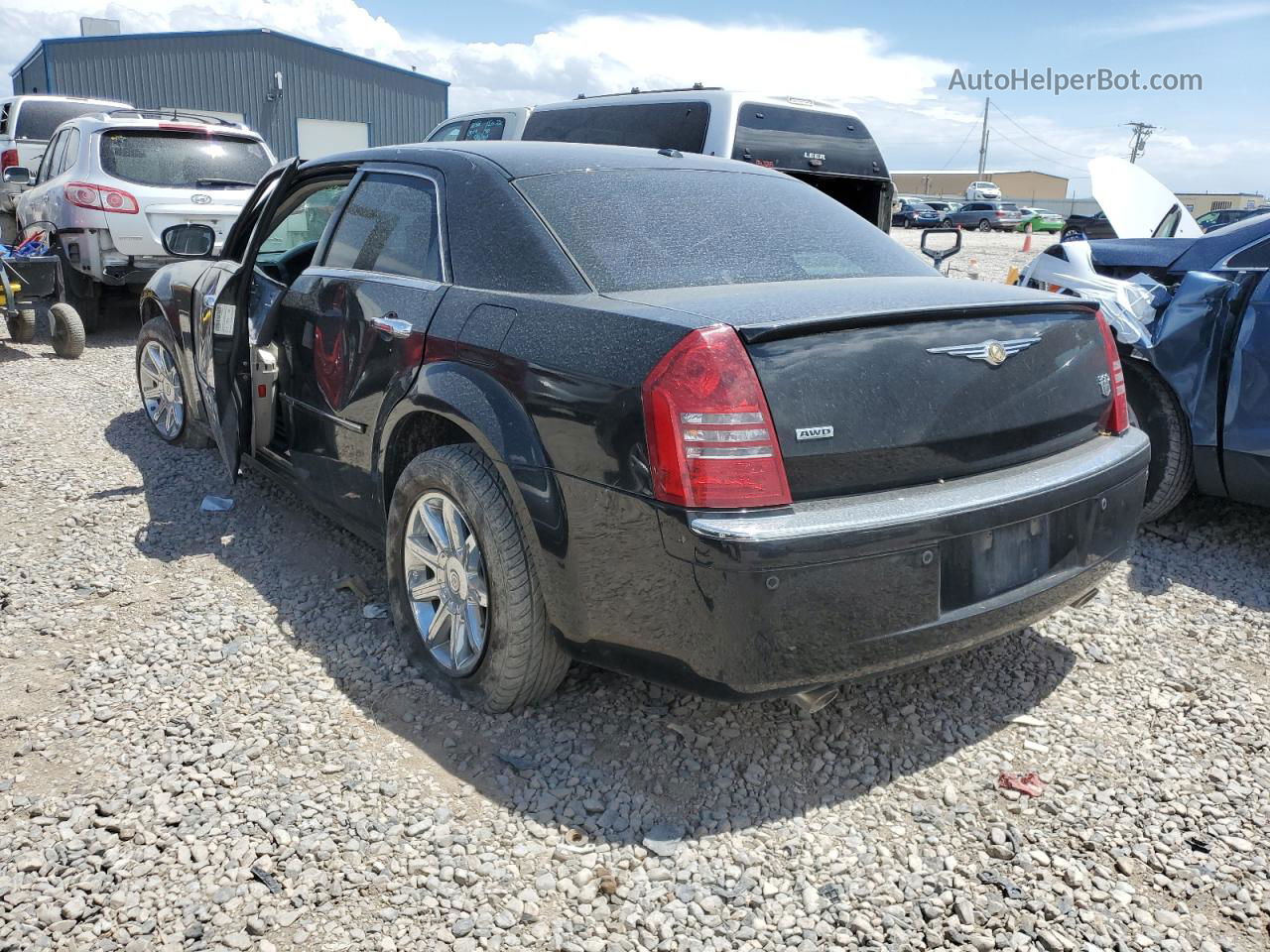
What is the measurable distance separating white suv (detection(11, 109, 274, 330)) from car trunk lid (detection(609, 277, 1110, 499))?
731 centimetres

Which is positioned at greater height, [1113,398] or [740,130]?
[740,130]

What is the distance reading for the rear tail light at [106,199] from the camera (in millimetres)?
8625

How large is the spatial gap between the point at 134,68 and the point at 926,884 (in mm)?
30241

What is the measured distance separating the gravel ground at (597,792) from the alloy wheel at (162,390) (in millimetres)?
1730

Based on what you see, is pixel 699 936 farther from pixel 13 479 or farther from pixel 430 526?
pixel 13 479

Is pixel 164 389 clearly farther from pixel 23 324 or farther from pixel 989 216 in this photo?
pixel 989 216

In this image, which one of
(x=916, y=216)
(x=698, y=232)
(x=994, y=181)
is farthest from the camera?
(x=994, y=181)

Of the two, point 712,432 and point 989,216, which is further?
point 989,216

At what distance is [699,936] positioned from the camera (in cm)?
221

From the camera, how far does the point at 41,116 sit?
563 inches

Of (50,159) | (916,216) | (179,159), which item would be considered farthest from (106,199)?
(916,216)

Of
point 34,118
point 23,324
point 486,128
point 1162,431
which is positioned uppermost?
point 34,118

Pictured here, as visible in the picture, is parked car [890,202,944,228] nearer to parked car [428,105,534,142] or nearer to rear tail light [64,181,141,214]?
parked car [428,105,534,142]

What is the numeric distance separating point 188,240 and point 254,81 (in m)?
26.4
